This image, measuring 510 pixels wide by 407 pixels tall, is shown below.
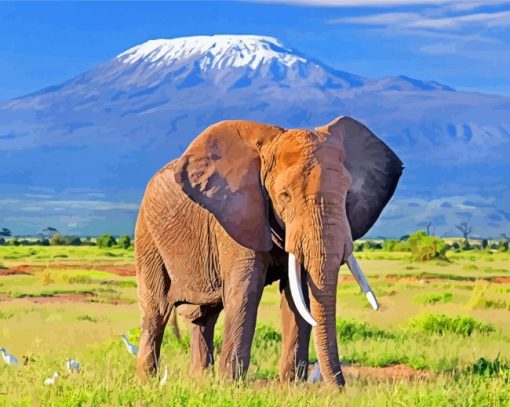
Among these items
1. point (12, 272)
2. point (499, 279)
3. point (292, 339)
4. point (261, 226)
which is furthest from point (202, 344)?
point (12, 272)

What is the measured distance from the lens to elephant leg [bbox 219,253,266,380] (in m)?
12.3

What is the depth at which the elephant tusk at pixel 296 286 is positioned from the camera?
11.7 metres

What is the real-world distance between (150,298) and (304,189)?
328 cm

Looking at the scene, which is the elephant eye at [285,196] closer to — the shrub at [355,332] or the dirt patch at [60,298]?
the shrub at [355,332]

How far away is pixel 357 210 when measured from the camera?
43.0 feet

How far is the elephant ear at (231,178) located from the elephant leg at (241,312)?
0.23m

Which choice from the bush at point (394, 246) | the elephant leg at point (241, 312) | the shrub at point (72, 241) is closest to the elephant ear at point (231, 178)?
the elephant leg at point (241, 312)

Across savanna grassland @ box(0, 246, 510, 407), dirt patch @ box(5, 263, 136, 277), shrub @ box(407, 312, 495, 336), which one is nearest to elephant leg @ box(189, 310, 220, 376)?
savanna grassland @ box(0, 246, 510, 407)

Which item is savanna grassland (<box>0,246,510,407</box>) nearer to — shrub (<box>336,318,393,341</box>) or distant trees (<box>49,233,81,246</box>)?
shrub (<box>336,318,393,341</box>)

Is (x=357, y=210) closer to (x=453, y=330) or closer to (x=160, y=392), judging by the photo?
(x=160, y=392)

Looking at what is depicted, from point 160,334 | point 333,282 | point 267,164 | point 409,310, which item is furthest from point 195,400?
point 409,310

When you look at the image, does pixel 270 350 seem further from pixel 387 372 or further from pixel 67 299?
pixel 67 299

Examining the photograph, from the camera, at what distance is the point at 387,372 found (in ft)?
52.2

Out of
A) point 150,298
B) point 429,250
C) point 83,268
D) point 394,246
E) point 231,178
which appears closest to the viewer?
point 231,178
